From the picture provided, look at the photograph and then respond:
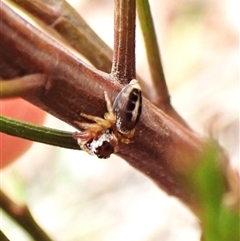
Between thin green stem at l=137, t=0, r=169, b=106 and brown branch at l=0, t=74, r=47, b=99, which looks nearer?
brown branch at l=0, t=74, r=47, b=99

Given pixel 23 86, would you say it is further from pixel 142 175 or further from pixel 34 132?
pixel 142 175

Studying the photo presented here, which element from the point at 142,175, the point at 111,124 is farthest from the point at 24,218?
the point at 142,175

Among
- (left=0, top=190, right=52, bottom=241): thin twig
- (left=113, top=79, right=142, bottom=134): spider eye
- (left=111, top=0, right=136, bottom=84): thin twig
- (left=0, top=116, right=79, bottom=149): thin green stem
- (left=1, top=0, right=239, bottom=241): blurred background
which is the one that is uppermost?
(left=1, top=0, right=239, bottom=241): blurred background

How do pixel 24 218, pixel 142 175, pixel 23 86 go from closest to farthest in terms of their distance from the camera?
1. pixel 23 86
2. pixel 24 218
3. pixel 142 175

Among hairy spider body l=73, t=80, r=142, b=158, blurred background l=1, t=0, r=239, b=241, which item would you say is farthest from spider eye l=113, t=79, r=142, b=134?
blurred background l=1, t=0, r=239, b=241

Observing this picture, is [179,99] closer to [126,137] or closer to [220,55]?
[220,55]

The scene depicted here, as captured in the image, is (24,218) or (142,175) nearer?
(24,218)

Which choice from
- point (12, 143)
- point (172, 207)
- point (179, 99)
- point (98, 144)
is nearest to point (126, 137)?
point (98, 144)

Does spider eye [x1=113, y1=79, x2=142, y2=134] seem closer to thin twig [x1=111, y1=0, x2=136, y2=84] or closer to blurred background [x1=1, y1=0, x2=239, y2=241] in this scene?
thin twig [x1=111, y1=0, x2=136, y2=84]
